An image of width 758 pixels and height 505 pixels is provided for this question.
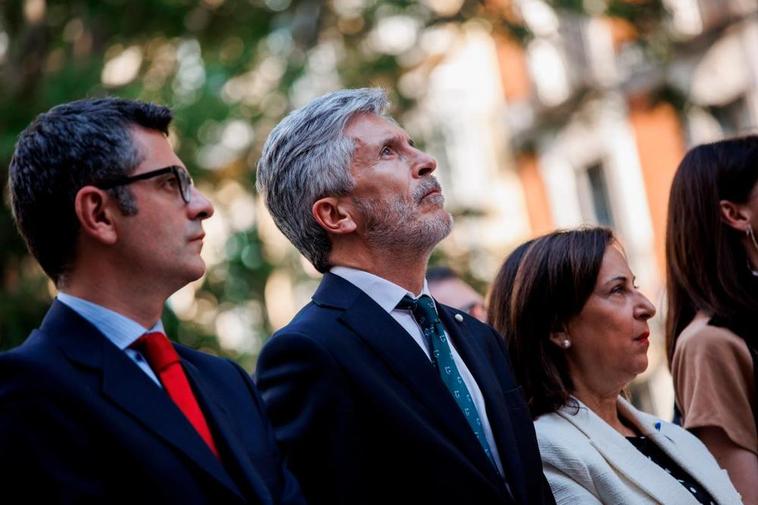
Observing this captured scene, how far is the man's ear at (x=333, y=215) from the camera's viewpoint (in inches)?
160

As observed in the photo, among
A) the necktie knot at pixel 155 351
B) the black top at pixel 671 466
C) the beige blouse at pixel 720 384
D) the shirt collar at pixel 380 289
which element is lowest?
the black top at pixel 671 466

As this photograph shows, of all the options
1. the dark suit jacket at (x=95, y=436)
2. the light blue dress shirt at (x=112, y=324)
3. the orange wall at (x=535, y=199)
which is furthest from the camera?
the orange wall at (x=535, y=199)

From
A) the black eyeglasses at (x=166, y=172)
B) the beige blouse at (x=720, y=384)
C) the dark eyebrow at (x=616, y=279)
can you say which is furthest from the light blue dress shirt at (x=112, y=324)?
the beige blouse at (x=720, y=384)

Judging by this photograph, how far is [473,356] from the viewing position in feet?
13.1

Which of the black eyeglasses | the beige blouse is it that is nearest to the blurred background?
the beige blouse

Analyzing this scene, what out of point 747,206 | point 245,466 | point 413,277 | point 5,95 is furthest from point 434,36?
point 245,466

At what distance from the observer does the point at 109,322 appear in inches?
125

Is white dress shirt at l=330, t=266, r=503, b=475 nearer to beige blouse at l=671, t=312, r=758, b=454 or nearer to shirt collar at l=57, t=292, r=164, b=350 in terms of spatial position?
shirt collar at l=57, t=292, r=164, b=350

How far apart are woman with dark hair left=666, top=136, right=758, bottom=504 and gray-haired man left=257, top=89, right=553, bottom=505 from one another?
0.98m

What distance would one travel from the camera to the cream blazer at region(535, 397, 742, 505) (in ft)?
14.1

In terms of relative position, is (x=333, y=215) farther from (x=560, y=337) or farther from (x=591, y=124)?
(x=591, y=124)

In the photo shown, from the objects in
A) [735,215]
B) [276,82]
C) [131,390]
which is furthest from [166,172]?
[276,82]

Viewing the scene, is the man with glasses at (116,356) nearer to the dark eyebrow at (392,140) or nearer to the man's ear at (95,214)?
the man's ear at (95,214)

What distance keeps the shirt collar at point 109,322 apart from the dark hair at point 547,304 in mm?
1859
